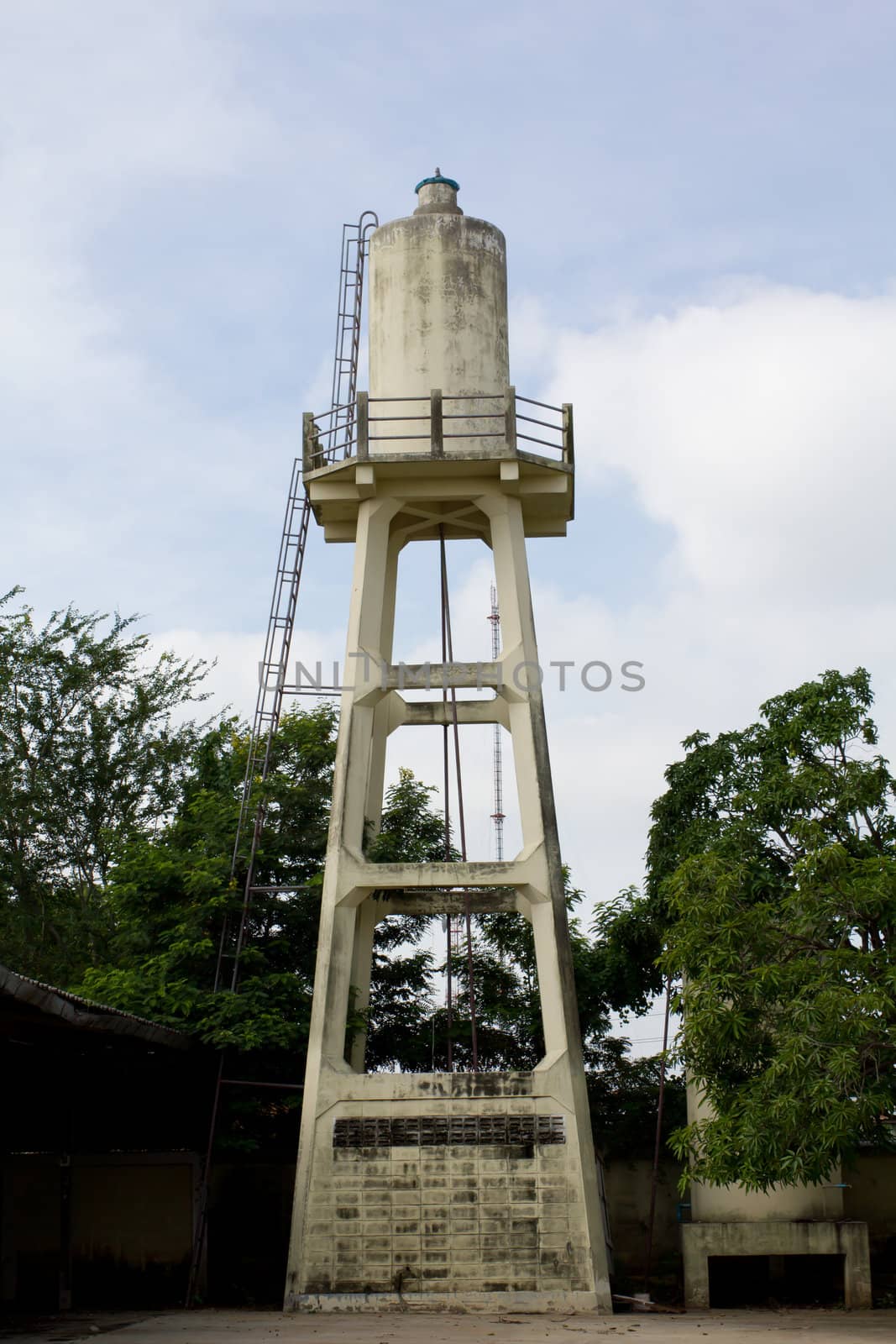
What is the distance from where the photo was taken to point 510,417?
72.7ft

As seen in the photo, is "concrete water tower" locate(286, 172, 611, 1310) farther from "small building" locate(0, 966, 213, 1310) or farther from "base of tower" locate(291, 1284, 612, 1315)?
"small building" locate(0, 966, 213, 1310)

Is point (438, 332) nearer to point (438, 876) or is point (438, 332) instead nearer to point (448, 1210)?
point (438, 876)

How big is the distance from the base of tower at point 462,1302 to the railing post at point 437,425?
36.2 feet

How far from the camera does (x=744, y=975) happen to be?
1688 centimetres

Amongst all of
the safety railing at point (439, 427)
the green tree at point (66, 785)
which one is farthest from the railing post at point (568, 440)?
the green tree at point (66, 785)

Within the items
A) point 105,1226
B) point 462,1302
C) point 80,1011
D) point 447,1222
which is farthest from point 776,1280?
point 80,1011

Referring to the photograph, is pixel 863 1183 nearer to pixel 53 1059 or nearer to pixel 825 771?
pixel 825 771

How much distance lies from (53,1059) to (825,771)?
1035 cm

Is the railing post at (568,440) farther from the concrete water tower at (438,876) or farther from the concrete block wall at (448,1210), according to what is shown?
the concrete block wall at (448,1210)

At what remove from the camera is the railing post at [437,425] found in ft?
71.9

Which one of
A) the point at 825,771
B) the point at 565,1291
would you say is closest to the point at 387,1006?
the point at 565,1291

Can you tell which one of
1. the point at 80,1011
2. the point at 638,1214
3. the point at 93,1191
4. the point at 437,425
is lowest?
the point at 93,1191

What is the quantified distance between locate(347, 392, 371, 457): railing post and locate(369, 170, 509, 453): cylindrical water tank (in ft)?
0.62

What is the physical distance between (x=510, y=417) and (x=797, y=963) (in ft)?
30.1
